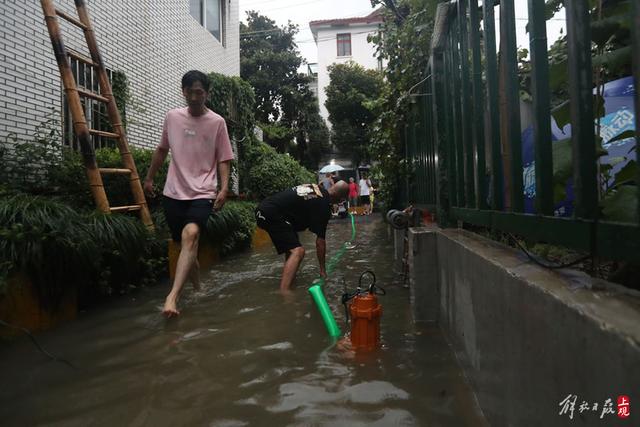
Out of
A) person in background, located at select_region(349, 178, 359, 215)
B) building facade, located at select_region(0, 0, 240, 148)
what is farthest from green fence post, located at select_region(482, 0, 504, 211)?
person in background, located at select_region(349, 178, 359, 215)

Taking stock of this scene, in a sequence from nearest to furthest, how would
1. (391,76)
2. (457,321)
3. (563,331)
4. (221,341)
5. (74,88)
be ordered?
(563,331)
(457,321)
(221,341)
(74,88)
(391,76)

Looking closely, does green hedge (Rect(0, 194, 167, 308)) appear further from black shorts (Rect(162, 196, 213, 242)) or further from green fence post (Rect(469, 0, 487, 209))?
green fence post (Rect(469, 0, 487, 209))

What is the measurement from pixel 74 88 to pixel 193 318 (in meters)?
2.61

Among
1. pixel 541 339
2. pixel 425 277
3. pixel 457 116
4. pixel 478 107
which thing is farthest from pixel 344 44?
pixel 541 339

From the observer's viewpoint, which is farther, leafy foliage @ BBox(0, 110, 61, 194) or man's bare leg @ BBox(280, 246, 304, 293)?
leafy foliage @ BBox(0, 110, 61, 194)

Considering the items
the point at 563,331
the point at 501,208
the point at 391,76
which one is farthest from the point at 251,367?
the point at 391,76

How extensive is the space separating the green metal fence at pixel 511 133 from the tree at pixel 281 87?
22.1 m

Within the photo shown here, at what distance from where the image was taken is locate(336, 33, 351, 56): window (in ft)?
107

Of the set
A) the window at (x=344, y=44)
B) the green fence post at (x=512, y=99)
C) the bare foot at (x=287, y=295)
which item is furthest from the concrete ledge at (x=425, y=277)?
the window at (x=344, y=44)

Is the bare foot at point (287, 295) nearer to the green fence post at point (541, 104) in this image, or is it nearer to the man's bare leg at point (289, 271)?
the man's bare leg at point (289, 271)

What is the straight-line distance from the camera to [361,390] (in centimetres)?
204

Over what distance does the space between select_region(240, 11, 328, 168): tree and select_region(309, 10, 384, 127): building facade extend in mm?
4181

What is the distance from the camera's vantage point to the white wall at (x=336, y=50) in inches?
1250

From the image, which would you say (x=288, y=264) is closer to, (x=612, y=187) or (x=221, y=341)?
(x=221, y=341)
